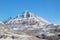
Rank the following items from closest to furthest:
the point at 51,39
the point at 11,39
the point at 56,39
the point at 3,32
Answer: the point at 11,39 → the point at 3,32 → the point at 51,39 → the point at 56,39

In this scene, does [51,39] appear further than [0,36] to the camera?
Yes

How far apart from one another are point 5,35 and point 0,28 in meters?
9.10

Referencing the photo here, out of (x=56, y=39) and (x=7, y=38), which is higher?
(x=56, y=39)

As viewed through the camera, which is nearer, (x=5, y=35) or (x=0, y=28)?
(x=5, y=35)

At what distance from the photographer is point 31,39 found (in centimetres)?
7225

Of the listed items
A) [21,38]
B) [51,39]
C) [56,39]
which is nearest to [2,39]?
[21,38]

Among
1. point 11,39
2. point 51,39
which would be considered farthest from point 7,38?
point 51,39

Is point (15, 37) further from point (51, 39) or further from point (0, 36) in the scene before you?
point (51, 39)

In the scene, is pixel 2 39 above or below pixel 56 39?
below

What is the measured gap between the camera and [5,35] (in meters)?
70.4

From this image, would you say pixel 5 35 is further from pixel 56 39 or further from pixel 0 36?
pixel 56 39

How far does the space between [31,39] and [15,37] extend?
5942 mm

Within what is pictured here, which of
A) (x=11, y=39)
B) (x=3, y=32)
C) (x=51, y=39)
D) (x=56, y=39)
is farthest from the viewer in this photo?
(x=56, y=39)

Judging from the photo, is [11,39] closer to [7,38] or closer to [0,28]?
[7,38]
